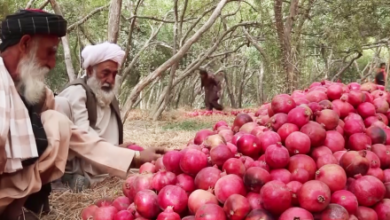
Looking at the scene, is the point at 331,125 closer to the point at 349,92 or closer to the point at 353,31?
the point at 349,92

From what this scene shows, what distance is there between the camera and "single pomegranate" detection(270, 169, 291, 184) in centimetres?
195

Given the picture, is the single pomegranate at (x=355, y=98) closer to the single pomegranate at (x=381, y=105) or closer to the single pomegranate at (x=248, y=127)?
the single pomegranate at (x=381, y=105)

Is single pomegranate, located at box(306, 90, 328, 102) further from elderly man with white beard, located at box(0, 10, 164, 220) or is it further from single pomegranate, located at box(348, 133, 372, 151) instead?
elderly man with white beard, located at box(0, 10, 164, 220)

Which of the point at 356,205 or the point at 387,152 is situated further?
the point at 387,152

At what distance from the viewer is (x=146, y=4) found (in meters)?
16.5

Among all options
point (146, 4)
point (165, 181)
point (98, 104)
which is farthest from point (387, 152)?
point (146, 4)

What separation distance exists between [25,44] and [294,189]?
1.72 m

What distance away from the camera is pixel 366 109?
98.0 inches

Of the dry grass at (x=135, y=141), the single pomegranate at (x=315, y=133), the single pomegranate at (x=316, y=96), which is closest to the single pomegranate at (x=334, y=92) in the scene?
the single pomegranate at (x=316, y=96)

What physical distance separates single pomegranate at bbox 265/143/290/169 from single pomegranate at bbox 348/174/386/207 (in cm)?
33

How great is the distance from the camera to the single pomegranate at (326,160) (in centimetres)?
203

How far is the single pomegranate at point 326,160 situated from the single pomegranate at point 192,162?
0.55 meters

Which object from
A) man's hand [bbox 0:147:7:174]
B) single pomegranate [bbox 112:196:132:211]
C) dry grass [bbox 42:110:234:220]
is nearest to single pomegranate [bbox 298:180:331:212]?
single pomegranate [bbox 112:196:132:211]

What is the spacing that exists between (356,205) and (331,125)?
19.6 inches
